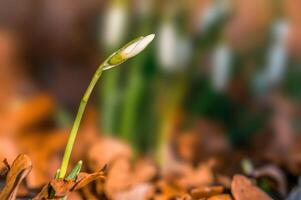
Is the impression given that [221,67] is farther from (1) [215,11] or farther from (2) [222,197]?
(2) [222,197]

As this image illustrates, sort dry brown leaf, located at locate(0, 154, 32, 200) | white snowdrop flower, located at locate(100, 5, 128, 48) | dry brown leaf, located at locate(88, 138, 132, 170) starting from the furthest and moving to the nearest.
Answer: white snowdrop flower, located at locate(100, 5, 128, 48) → dry brown leaf, located at locate(88, 138, 132, 170) → dry brown leaf, located at locate(0, 154, 32, 200)

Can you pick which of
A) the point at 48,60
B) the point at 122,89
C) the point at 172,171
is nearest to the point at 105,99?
the point at 122,89

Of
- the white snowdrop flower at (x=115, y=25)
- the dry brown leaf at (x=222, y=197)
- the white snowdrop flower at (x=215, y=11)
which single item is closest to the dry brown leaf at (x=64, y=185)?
the dry brown leaf at (x=222, y=197)

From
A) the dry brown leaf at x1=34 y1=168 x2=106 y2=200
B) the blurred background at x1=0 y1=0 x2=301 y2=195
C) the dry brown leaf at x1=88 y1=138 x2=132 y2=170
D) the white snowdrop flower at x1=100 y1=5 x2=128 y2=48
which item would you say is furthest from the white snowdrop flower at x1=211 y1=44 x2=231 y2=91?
the dry brown leaf at x1=34 y1=168 x2=106 y2=200

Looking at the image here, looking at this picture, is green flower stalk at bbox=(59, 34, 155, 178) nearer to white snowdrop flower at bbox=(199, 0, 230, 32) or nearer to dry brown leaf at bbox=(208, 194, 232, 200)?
dry brown leaf at bbox=(208, 194, 232, 200)

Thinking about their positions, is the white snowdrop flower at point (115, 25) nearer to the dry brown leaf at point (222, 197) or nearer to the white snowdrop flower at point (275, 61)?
the white snowdrop flower at point (275, 61)

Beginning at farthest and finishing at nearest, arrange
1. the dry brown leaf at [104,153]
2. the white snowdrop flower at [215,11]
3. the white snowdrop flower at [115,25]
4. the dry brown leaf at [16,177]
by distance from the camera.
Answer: the white snowdrop flower at [215,11], the white snowdrop flower at [115,25], the dry brown leaf at [104,153], the dry brown leaf at [16,177]

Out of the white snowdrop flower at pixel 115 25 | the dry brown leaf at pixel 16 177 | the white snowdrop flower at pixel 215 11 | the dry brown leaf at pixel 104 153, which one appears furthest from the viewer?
the white snowdrop flower at pixel 215 11
